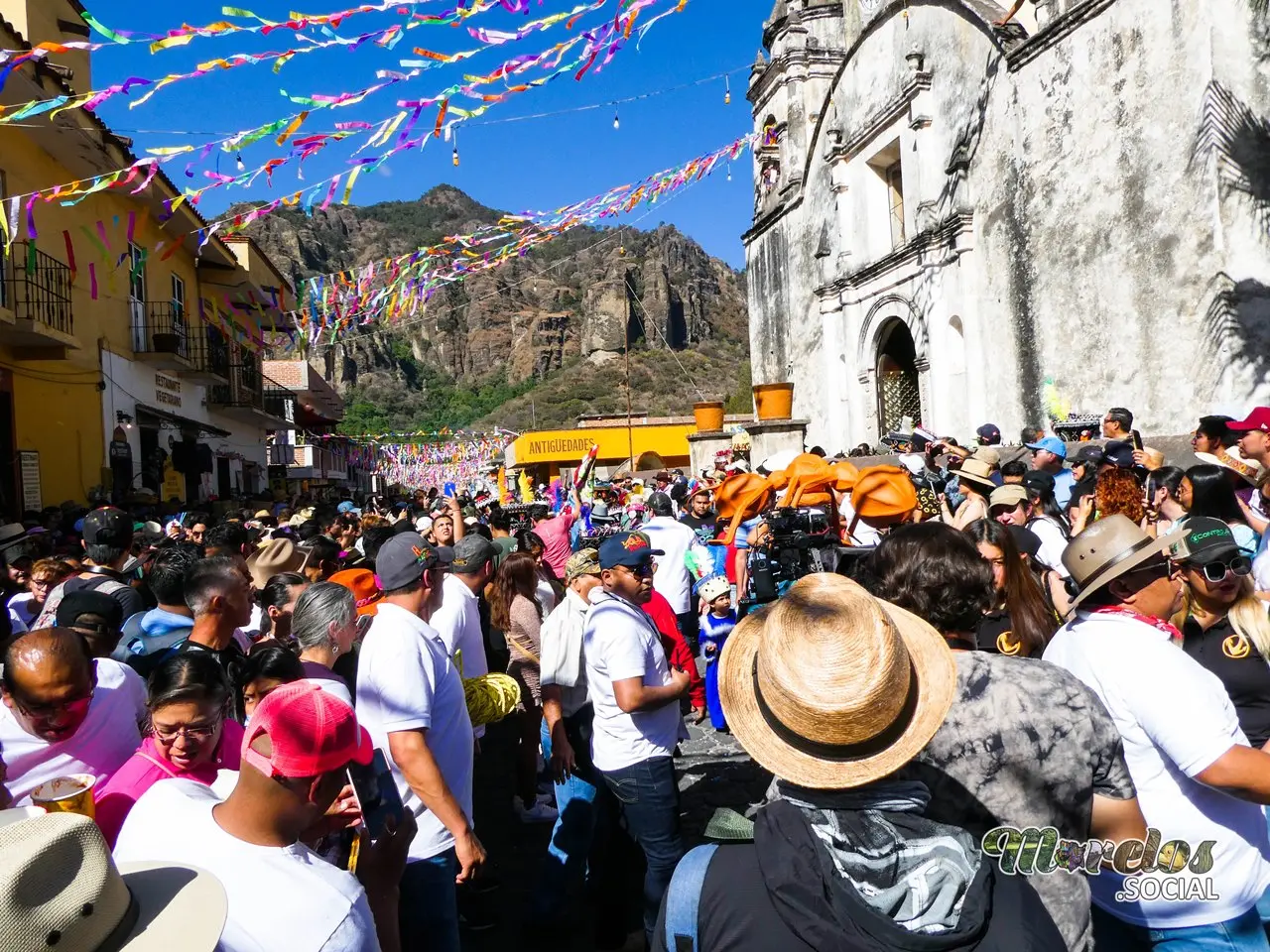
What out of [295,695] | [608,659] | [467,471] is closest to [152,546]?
[608,659]

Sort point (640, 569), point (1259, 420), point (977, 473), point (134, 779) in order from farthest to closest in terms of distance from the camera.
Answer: point (977, 473) → point (1259, 420) → point (640, 569) → point (134, 779)

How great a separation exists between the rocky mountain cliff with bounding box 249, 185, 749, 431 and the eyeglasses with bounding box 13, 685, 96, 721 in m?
69.0

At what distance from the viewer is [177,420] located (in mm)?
16812

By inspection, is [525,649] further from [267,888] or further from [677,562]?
[267,888]

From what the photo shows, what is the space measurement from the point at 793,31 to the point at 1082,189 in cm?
963

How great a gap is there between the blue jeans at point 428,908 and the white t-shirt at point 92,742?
106 centimetres

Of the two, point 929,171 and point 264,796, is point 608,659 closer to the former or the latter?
point 264,796

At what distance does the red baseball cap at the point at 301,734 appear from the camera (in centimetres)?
173

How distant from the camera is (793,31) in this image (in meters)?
18.0

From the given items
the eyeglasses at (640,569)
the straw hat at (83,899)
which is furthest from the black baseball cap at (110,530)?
the straw hat at (83,899)

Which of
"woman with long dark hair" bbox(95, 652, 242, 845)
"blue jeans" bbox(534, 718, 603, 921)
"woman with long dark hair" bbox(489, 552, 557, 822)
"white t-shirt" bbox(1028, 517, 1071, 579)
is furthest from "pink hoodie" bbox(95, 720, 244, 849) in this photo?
"white t-shirt" bbox(1028, 517, 1071, 579)

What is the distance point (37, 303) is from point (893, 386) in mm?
14019

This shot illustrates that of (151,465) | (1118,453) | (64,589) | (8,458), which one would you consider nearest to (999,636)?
(1118,453)

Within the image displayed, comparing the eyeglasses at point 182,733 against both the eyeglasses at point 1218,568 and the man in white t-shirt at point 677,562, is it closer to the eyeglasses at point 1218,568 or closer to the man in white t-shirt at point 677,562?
the eyeglasses at point 1218,568
